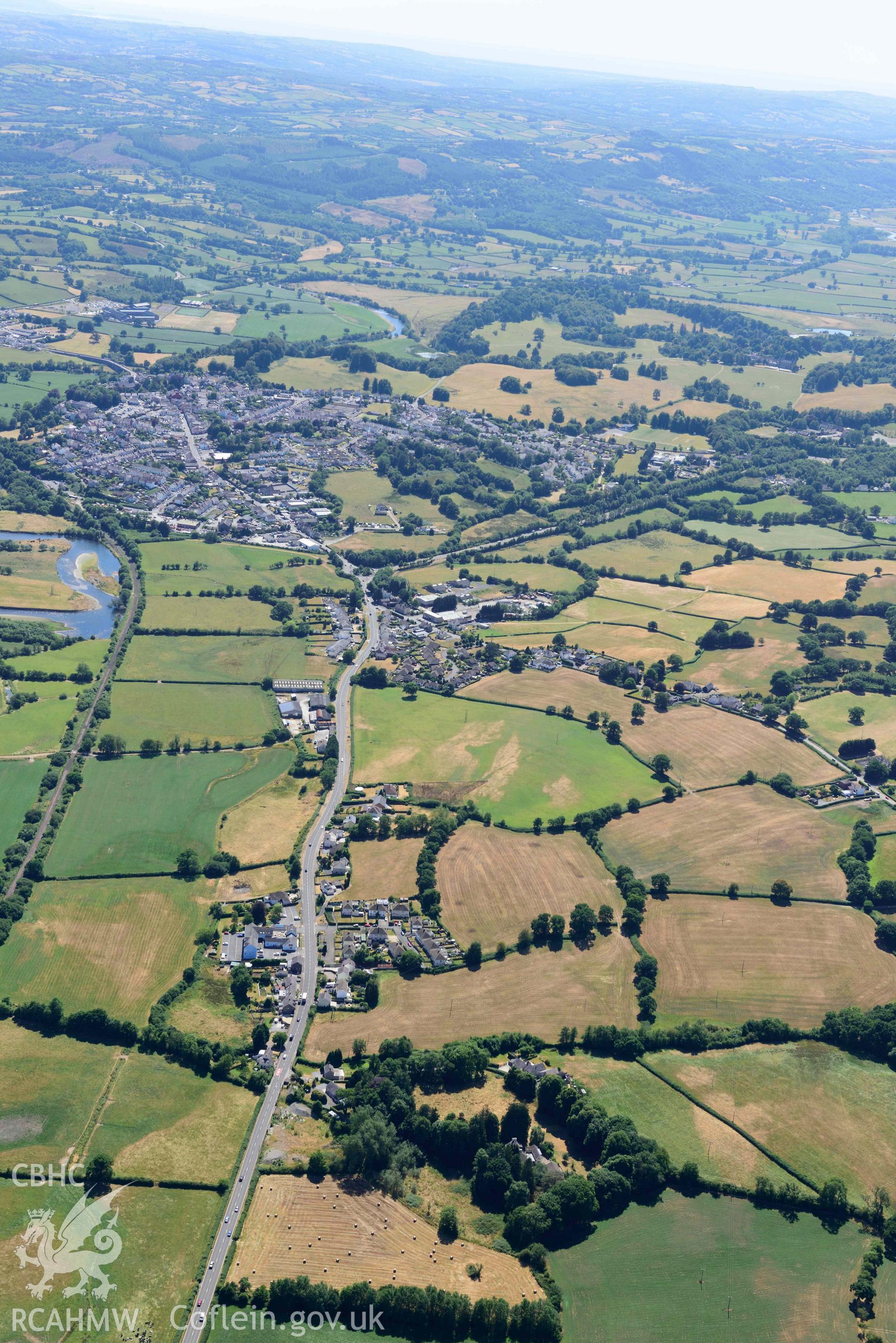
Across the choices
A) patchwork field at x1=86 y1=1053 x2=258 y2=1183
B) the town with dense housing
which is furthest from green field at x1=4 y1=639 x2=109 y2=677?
patchwork field at x1=86 y1=1053 x2=258 y2=1183

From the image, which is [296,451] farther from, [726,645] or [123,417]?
[726,645]

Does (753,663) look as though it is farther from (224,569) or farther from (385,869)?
(224,569)

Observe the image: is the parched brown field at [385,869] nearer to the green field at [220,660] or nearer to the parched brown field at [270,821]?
the parched brown field at [270,821]

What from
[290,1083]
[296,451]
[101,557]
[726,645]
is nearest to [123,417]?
[296,451]

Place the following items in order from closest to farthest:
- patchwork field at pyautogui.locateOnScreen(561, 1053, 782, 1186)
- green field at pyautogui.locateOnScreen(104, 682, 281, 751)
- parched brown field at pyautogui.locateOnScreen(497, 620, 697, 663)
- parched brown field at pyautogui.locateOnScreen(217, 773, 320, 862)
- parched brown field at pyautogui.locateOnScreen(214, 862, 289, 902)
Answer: patchwork field at pyautogui.locateOnScreen(561, 1053, 782, 1186), parched brown field at pyautogui.locateOnScreen(214, 862, 289, 902), parched brown field at pyautogui.locateOnScreen(217, 773, 320, 862), green field at pyautogui.locateOnScreen(104, 682, 281, 751), parched brown field at pyautogui.locateOnScreen(497, 620, 697, 663)

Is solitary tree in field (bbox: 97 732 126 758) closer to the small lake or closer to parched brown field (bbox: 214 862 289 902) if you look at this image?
parched brown field (bbox: 214 862 289 902)

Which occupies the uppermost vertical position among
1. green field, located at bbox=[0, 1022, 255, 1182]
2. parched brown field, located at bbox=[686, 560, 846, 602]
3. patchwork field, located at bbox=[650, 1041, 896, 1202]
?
parched brown field, located at bbox=[686, 560, 846, 602]
